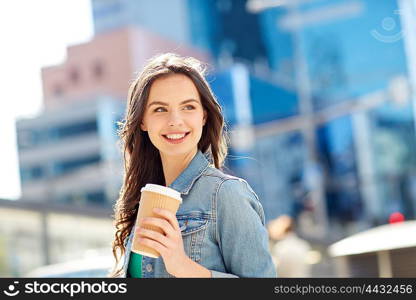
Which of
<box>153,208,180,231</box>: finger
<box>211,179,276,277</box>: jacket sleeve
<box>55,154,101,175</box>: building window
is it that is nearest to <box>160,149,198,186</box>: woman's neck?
<box>211,179,276,277</box>: jacket sleeve

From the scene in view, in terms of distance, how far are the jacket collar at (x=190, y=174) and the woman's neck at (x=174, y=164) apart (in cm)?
2

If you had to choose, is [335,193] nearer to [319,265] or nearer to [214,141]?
[319,265]

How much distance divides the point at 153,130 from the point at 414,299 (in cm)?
78

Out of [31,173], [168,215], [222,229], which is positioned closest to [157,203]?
[168,215]

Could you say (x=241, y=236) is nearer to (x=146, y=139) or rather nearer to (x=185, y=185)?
(x=185, y=185)

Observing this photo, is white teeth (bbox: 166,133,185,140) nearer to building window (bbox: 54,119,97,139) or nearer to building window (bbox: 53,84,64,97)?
building window (bbox: 54,119,97,139)

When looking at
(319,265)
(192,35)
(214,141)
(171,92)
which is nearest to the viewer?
(171,92)

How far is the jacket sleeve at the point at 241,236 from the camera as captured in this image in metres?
2.05

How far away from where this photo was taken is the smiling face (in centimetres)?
222

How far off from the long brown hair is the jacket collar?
0.39 feet

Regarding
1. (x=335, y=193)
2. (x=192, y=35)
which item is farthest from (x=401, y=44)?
(x=192, y=35)

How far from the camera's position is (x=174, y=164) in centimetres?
234

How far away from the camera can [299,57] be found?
31.9 meters

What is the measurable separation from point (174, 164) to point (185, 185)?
127 mm
